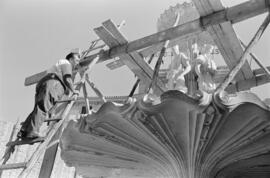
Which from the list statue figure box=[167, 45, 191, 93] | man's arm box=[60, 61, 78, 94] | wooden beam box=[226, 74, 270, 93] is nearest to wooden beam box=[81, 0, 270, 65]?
statue figure box=[167, 45, 191, 93]

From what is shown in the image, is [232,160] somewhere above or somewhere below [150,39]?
below

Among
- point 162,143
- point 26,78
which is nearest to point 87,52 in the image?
point 26,78

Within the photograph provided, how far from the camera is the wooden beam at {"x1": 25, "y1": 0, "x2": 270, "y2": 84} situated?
4.76 metres

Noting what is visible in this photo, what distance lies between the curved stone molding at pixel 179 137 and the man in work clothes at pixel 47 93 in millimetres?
614

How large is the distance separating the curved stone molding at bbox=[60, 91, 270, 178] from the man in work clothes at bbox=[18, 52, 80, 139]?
2.01ft

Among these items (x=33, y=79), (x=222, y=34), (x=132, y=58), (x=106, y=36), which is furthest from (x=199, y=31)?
(x=33, y=79)

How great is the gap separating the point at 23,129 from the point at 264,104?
3237 millimetres

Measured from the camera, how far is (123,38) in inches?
231

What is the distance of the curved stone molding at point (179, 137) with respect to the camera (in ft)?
11.2

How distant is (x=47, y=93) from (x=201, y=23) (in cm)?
244

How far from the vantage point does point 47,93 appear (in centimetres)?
529

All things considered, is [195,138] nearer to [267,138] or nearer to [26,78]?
[267,138]

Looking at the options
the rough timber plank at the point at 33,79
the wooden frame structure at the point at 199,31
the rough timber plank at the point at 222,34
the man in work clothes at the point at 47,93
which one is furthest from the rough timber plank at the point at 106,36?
the rough timber plank at the point at 33,79

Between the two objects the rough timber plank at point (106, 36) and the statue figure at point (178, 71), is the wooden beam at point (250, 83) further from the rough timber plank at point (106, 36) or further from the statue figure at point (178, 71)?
the rough timber plank at point (106, 36)
